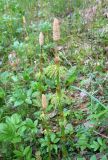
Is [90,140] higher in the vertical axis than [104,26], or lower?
lower

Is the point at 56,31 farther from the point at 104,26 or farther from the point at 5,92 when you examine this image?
the point at 104,26

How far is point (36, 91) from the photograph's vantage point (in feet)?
9.20

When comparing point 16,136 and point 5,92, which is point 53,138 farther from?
point 5,92

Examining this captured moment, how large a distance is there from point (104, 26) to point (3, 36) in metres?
1.25

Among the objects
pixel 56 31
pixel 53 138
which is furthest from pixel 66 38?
pixel 56 31

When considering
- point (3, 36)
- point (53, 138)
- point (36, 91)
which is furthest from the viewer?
point (3, 36)

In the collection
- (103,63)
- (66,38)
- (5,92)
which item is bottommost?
(5,92)

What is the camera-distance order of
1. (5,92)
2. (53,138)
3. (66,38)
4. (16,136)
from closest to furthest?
(16,136), (53,138), (5,92), (66,38)

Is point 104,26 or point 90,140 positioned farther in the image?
point 104,26

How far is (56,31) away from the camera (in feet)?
5.62

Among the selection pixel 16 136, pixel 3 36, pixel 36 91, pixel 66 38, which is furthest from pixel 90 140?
pixel 3 36

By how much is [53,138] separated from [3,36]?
6.68ft

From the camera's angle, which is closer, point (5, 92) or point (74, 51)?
point (5, 92)

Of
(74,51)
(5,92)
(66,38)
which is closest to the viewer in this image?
(5,92)
